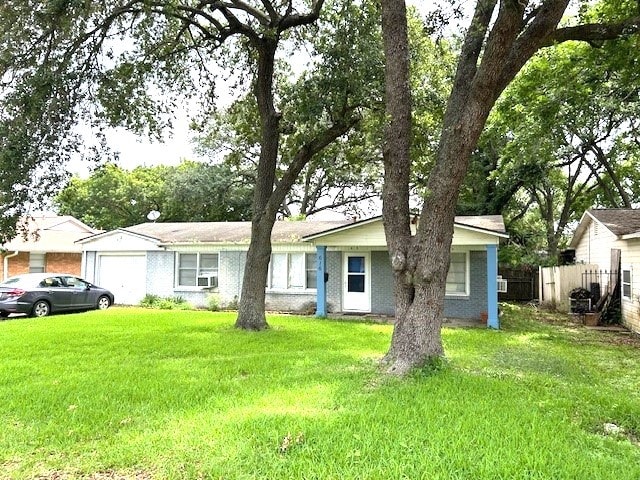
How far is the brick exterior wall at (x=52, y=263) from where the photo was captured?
23438mm

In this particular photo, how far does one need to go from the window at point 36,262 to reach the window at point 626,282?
24827mm

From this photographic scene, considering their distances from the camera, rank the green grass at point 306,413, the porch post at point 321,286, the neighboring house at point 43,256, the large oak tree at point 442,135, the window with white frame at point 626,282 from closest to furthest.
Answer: the green grass at point 306,413, the large oak tree at point 442,135, the window with white frame at point 626,282, the porch post at point 321,286, the neighboring house at point 43,256

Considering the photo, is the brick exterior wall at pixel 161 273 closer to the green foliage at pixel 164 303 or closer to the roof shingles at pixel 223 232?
the green foliage at pixel 164 303

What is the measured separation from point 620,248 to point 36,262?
25.1 m

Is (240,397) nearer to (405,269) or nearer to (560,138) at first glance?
(405,269)

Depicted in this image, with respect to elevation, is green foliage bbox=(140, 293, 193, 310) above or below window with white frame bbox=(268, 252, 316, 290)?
below

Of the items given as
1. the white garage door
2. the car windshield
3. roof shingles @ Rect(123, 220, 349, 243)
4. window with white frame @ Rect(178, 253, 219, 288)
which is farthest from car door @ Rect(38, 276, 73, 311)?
window with white frame @ Rect(178, 253, 219, 288)

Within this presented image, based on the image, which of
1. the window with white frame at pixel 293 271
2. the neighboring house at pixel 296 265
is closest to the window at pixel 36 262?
the neighboring house at pixel 296 265

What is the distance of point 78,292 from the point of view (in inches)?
672

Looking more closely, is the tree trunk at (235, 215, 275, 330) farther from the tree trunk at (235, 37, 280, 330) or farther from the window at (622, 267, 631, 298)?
the window at (622, 267, 631, 298)

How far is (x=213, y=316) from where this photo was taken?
608 inches

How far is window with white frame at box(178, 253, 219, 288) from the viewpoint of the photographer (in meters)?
18.8

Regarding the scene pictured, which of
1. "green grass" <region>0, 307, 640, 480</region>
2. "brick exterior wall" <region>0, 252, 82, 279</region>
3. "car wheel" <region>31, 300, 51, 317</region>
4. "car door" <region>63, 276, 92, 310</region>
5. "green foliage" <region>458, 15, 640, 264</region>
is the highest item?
"green foliage" <region>458, 15, 640, 264</region>

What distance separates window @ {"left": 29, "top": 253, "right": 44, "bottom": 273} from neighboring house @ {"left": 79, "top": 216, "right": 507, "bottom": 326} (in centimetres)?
533
